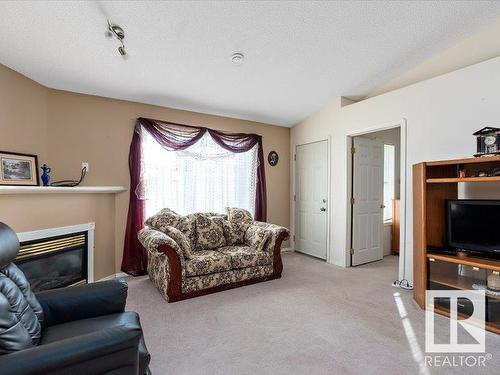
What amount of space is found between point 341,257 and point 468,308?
1803 mm

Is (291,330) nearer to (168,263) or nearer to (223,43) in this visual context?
(168,263)

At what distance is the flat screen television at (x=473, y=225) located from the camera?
2394mm

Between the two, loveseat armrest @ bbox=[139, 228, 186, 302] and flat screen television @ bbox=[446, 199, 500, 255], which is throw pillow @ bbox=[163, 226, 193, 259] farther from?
flat screen television @ bbox=[446, 199, 500, 255]

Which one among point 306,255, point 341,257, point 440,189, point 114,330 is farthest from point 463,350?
point 306,255

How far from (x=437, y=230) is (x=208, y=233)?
105 inches

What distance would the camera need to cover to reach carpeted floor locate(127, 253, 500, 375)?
1.81 metres

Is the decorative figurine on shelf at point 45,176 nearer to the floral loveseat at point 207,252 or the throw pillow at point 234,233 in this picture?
the floral loveseat at point 207,252

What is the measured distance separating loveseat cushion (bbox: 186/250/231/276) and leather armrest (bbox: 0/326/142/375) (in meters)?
1.73

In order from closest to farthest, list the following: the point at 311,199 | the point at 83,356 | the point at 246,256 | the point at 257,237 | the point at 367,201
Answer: the point at 83,356
the point at 246,256
the point at 257,237
the point at 367,201
the point at 311,199

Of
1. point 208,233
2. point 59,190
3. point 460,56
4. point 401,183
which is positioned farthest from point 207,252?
point 460,56

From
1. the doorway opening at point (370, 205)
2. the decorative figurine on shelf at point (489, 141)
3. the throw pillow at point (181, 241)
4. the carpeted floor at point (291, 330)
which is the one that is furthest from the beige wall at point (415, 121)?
the throw pillow at point (181, 241)

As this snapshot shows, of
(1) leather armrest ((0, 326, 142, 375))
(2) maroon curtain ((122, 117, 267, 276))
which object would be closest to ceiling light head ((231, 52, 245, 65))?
(2) maroon curtain ((122, 117, 267, 276))

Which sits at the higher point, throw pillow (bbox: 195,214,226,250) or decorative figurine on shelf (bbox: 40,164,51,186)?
decorative figurine on shelf (bbox: 40,164,51,186)

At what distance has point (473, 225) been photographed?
8.21 ft
